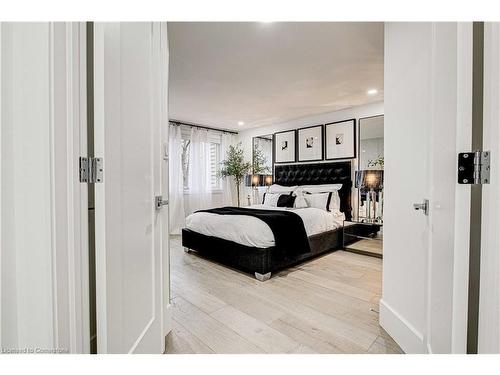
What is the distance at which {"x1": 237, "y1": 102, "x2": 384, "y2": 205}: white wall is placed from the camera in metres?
4.20

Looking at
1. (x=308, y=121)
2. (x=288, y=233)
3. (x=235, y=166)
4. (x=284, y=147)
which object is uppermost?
(x=308, y=121)

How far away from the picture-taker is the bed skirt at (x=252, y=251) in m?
2.70

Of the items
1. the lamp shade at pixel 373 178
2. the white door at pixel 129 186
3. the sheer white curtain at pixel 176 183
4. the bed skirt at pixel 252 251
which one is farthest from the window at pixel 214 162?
the white door at pixel 129 186

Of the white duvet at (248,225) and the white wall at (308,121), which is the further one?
the white wall at (308,121)

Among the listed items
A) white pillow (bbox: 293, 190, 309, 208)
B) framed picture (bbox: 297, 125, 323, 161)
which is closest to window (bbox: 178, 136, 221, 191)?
framed picture (bbox: 297, 125, 323, 161)

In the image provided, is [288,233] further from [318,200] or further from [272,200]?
[272,200]

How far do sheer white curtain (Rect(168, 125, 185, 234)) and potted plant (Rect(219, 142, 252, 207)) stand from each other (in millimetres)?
1102

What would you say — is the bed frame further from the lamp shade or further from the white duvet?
the lamp shade

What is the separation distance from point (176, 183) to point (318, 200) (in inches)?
119

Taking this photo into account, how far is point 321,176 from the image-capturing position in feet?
15.7

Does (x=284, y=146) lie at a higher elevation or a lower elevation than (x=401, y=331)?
higher

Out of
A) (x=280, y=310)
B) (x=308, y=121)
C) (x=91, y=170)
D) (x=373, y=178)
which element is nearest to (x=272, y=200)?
(x=373, y=178)

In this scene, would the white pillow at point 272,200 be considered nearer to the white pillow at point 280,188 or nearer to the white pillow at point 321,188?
the white pillow at point 280,188

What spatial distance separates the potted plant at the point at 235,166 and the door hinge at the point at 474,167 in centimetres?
522
